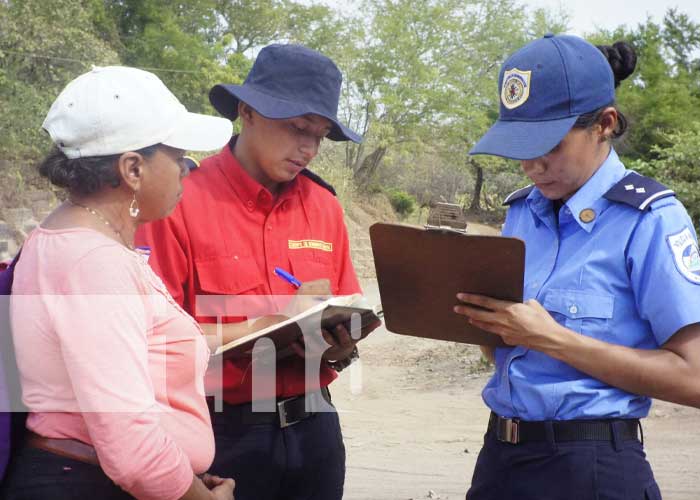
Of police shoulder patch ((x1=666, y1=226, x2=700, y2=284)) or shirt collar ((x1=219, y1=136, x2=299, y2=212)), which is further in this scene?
shirt collar ((x1=219, y1=136, x2=299, y2=212))

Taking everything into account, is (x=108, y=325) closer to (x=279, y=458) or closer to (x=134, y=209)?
(x=134, y=209)

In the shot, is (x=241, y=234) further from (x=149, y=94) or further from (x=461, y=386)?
(x=461, y=386)

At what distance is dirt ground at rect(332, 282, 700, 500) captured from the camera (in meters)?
5.36

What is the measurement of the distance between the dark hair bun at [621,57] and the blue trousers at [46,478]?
6.07 ft

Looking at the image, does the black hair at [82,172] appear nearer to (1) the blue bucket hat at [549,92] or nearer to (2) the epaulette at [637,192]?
(1) the blue bucket hat at [549,92]

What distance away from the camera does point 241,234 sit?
2.82 meters

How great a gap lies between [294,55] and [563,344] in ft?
4.58

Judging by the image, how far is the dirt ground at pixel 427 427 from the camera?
536 cm

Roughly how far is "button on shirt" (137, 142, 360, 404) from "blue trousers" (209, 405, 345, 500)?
0.39 ft

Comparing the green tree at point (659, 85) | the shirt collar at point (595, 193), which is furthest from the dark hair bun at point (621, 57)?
the green tree at point (659, 85)

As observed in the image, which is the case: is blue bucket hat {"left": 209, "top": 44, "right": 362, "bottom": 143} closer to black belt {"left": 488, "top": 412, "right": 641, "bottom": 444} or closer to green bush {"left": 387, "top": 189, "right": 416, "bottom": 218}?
black belt {"left": 488, "top": 412, "right": 641, "bottom": 444}

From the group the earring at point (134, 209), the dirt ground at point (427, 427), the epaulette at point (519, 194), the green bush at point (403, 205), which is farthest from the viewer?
the green bush at point (403, 205)

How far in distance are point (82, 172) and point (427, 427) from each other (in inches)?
222

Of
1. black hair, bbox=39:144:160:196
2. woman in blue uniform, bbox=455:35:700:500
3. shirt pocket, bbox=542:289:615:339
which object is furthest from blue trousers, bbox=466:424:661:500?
black hair, bbox=39:144:160:196
